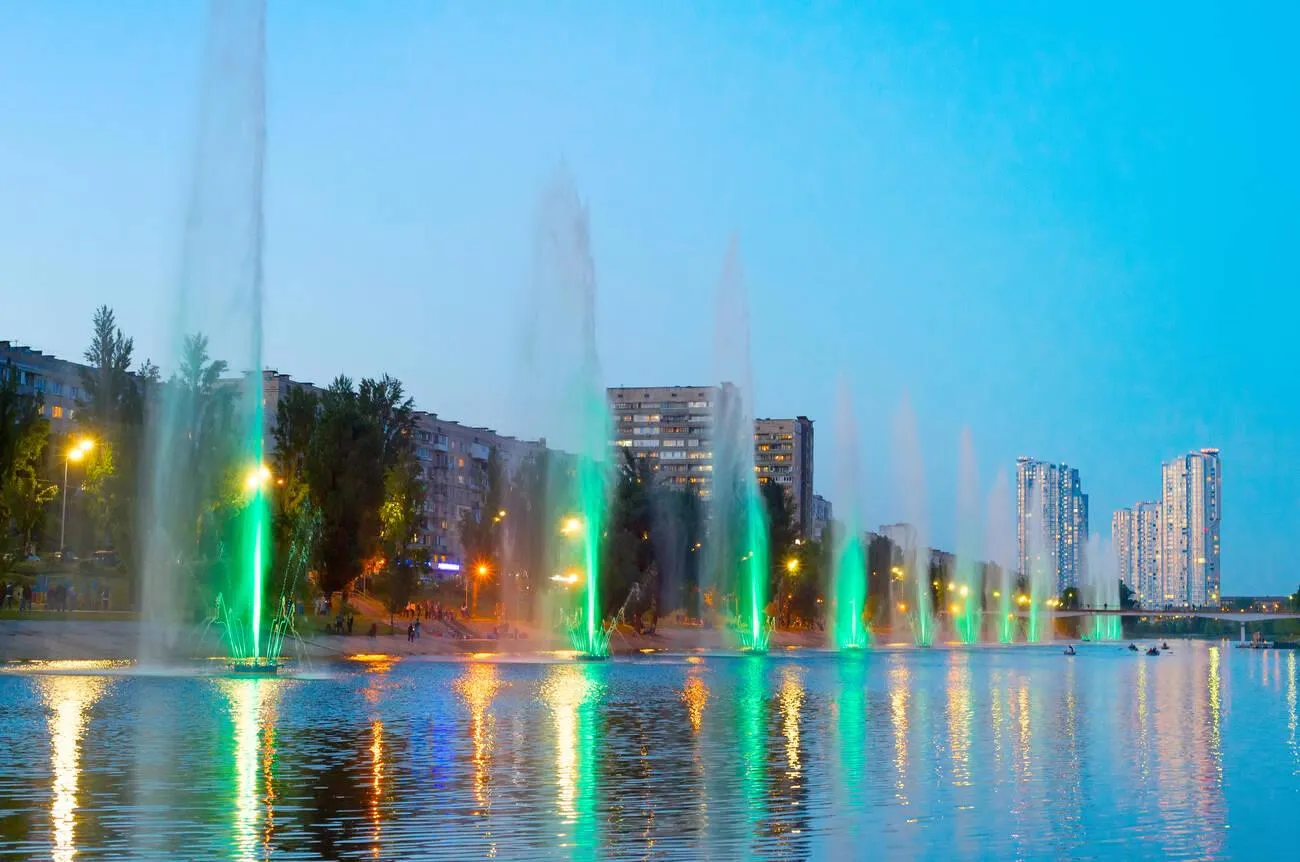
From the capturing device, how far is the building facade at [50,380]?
11781cm

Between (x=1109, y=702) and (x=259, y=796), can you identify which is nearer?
(x=259, y=796)

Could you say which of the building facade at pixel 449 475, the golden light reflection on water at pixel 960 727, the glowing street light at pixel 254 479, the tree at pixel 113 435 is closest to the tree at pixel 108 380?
the tree at pixel 113 435

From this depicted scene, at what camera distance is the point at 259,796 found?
18781 millimetres

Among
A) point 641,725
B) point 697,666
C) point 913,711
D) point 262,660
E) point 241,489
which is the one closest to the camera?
point 641,725

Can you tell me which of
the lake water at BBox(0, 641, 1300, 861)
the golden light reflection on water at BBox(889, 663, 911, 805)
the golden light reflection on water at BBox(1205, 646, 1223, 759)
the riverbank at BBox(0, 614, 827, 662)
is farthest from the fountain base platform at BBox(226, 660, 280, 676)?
the golden light reflection on water at BBox(1205, 646, 1223, 759)

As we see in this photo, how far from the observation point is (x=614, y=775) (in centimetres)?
2192

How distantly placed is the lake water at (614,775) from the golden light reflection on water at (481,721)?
147 millimetres

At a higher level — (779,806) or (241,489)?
(241,489)

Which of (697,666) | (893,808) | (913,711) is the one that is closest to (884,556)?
(697,666)

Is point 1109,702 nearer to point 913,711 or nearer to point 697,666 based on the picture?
point 913,711

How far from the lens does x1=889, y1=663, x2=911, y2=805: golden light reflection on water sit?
21.6 m

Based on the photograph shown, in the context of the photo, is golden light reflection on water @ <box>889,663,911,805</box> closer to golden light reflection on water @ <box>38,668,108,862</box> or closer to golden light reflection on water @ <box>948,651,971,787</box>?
golden light reflection on water @ <box>948,651,971,787</box>

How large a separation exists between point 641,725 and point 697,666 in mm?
40217

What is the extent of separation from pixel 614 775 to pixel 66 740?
9436mm
